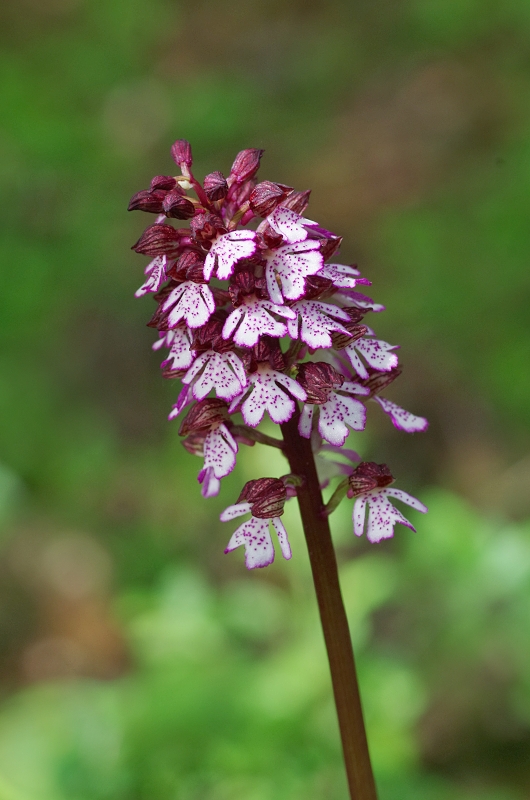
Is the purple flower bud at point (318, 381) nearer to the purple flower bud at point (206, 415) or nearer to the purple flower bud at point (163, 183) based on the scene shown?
the purple flower bud at point (206, 415)

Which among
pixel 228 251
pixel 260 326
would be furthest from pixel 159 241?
pixel 260 326

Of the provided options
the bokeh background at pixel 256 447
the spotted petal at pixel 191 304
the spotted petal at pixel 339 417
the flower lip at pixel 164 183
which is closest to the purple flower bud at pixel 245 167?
the flower lip at pixel 164 183

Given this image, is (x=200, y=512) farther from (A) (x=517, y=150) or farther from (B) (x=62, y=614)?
(A) (x=517, y=150)

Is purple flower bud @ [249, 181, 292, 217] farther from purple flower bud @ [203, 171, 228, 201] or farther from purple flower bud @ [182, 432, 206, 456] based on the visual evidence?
purple flower bud @ [182, 432, 206, 456]

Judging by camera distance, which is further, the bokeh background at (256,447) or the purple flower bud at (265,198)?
the bokeh background at (256,447)

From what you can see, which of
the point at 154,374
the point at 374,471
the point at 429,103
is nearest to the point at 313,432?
the point at 374,471

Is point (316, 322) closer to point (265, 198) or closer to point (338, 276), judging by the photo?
point (338, 276)
